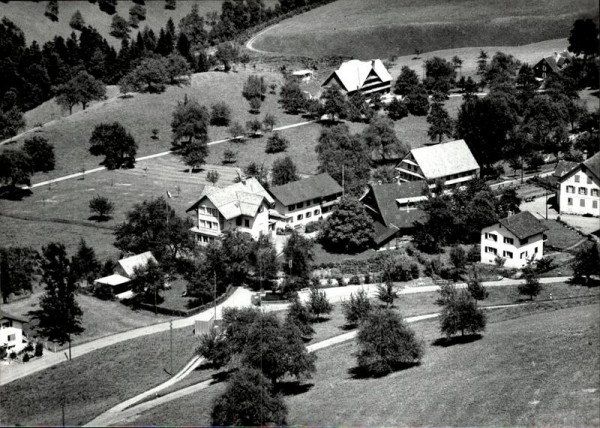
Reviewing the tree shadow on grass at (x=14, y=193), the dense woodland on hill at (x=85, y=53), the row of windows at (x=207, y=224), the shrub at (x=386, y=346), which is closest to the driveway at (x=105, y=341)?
the row of windows at (x=207, y=224)

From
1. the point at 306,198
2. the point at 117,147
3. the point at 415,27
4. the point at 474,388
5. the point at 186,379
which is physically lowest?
the point at 186,379

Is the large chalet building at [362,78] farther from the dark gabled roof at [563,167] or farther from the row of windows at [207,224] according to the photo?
the row of windows at [207,224]

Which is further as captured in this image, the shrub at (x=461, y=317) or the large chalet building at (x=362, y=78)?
the large chalet building at (x=362, y=78)

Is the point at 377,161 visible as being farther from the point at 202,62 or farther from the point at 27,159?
the point at 202,62

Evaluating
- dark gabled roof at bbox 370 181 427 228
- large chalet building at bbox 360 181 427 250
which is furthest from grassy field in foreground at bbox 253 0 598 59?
large chalet building at bbox 360 181 427 250

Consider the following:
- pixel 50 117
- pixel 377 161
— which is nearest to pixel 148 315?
pixel 377 161

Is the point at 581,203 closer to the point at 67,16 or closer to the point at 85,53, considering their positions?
the point at 85,53

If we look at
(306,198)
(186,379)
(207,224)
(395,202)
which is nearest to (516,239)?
(395,202)
